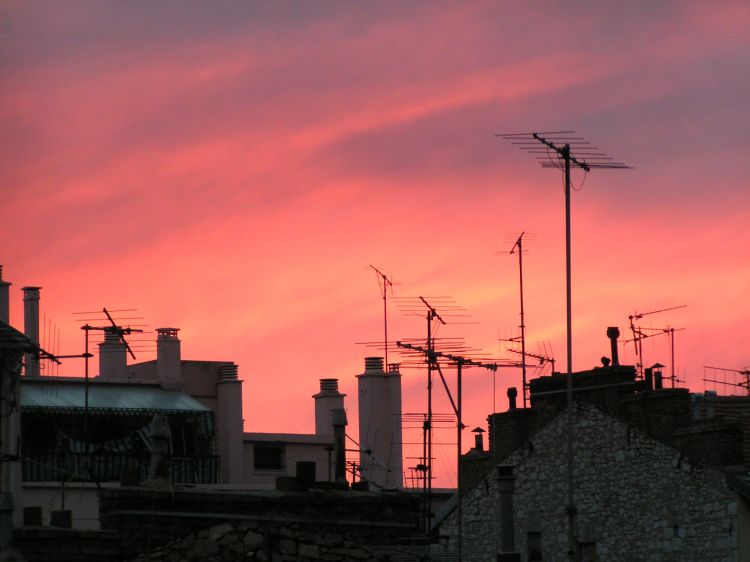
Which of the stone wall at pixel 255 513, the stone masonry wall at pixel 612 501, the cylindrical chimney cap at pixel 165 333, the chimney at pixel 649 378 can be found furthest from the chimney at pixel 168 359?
the stone wall at pixel 255 513

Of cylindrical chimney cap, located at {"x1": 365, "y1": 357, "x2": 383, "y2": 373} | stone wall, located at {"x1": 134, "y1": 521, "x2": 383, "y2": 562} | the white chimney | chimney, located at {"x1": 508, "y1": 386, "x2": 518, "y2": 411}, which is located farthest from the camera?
cylindrical chimney cap, located at {"x1": 365, "y1": 357, "x2": 383, "y2": 373}

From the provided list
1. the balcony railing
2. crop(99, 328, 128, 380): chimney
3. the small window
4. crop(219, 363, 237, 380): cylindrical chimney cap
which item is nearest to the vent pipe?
the balcony railing

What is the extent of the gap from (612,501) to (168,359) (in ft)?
67.7

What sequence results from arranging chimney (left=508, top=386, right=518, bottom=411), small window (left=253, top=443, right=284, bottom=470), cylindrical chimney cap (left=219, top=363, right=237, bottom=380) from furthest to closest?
1. cylindrical chimney cap (left=219, top=363, right=237, bottom=380)
2. small window (left=253, top=443, right=284, bottom=470)
3. chimney (left=508, top=386, right=518, bottom=411)

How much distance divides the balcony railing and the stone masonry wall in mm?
11427

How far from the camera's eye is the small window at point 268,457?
5744cm

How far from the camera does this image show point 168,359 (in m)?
56.0

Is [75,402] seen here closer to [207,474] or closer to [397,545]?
[207,474]

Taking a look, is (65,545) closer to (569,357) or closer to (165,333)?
(569,357)

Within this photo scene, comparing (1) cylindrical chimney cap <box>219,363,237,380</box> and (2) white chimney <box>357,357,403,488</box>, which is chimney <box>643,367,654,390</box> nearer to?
(2) white chimney <box>357,357,403,488</box>

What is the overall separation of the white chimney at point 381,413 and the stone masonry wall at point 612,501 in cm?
936

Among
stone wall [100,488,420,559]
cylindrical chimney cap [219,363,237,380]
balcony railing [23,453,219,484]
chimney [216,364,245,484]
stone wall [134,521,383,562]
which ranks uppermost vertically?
cylindrical chimney cap [219,363,237,380]

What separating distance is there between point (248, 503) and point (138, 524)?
6.28ft

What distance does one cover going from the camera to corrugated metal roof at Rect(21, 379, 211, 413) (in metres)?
52.1
